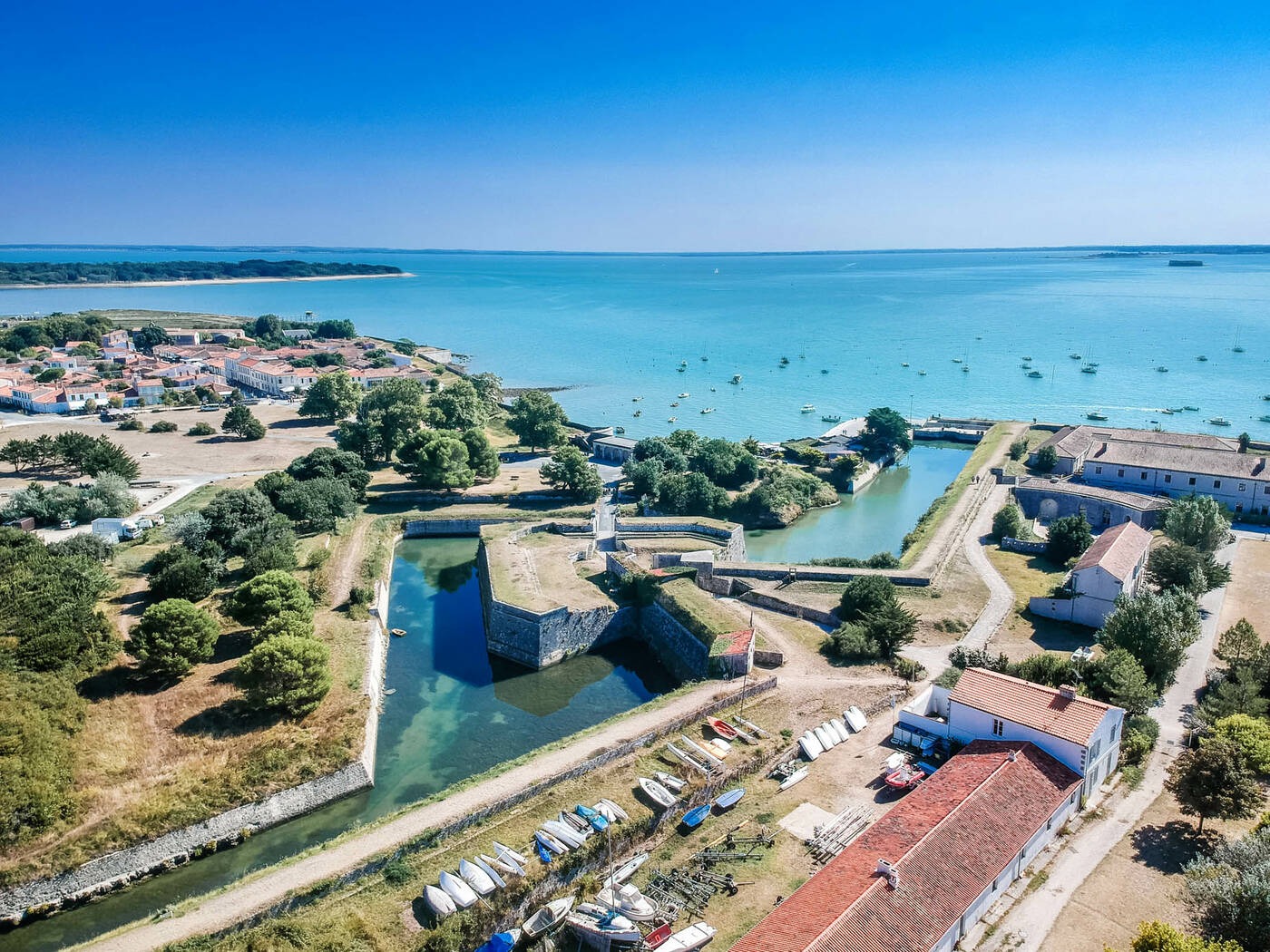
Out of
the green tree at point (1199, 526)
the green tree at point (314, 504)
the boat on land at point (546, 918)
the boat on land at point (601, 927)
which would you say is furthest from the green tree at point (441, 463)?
the green tree at point (1199, 526)

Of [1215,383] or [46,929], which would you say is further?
[1215,383]

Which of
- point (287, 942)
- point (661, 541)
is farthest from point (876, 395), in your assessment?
point (287, 942)

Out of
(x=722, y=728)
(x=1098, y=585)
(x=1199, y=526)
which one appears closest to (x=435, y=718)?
(x=722, y=728)

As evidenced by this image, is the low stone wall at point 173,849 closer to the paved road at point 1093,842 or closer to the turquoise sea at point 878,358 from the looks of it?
the paved road at point 1093,842

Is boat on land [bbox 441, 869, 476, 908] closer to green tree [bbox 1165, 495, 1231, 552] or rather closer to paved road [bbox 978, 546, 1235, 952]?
paved road [bbox 978, 546, 1235, 952]

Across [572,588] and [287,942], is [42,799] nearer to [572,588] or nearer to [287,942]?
[287,942]

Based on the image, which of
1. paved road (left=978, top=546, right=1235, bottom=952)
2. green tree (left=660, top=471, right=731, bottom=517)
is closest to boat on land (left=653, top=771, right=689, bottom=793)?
paved road (left=978, top=546, right=1235, bottom=952)

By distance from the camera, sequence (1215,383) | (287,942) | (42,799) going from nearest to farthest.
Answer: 1. (287,942)
2. (42,799)
3. (1215,383)

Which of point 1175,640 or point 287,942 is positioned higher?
point 1175,640
